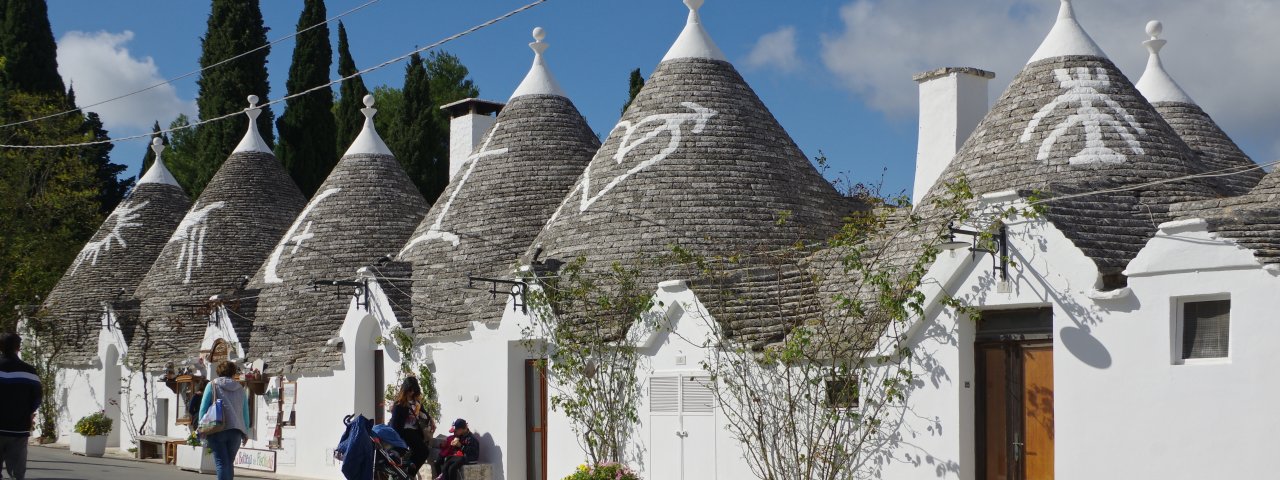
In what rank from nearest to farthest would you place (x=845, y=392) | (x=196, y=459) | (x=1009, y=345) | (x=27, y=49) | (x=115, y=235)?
(x=1009, y=345) < (x=845, y=392) < (x=196, y=459) < (x=115, y=235) < (x=27, y=49)

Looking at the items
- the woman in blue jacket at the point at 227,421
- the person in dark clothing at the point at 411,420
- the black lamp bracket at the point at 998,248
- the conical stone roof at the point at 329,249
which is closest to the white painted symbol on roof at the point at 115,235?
the conical stone roof at the point at 329,249

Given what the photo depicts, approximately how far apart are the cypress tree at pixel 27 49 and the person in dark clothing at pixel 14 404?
32988 mm

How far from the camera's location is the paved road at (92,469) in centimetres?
1830

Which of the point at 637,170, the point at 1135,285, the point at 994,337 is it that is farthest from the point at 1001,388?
the point at 637,170

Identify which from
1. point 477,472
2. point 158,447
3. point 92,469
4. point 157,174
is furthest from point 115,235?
point 477,472

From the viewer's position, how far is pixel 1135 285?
10.8 metres

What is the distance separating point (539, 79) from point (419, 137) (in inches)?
768

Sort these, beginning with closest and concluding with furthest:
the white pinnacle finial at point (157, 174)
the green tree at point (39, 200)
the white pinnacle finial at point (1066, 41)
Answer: the white pinnacle finial at point (1066, 41) → the white pinnacle finial at point (157, 174) → the green tree at point (39, 200)

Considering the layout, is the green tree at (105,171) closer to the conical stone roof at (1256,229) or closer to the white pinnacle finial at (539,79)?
the white pinnacle finial at (539,79)

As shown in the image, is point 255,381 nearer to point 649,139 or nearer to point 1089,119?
point 649,139

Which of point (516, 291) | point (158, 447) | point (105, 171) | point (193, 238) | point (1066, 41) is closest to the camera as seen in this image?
point (1066, 41)

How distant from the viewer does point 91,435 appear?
2589 cm

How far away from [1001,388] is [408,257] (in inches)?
438

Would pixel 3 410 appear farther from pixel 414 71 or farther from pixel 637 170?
pixel 414 71
